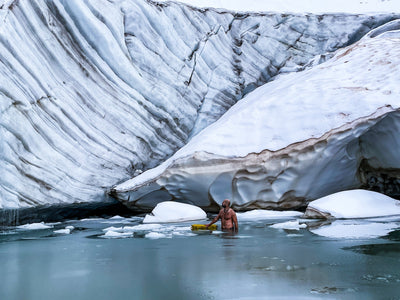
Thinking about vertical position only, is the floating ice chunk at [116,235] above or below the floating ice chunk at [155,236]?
above

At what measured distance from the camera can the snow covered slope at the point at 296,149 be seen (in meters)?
7.60

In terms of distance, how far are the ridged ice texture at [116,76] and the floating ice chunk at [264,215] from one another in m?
2.54

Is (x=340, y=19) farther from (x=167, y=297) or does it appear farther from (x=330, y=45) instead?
(x=167, y=297)

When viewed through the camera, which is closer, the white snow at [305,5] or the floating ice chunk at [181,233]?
the floating ice chunk at [181,233]

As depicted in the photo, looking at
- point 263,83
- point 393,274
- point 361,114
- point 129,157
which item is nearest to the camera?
point 393,274

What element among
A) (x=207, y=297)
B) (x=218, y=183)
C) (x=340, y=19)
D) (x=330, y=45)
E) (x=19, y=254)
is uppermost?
(x=340, y=19)

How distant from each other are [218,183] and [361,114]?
2587 mm

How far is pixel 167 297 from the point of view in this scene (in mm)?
2461

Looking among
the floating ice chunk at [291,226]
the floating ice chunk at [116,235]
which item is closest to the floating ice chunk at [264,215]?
the floating ice chunk at [291,226]

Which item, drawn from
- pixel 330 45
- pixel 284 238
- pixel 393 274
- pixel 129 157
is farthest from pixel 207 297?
pixel 330 45

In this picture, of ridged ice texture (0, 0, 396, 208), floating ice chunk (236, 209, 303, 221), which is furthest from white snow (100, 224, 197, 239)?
ridged ice texture (0, 0, 396, 208)

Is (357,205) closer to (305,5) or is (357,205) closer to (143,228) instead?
(143,228)

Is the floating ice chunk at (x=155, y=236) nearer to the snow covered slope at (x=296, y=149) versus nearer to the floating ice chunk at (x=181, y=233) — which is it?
the floating ice chunk at (x=181, y=233)

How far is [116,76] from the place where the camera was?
953 cm
